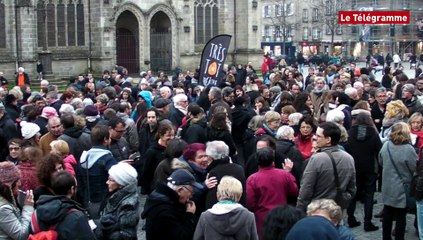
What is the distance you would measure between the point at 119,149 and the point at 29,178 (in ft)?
6.91

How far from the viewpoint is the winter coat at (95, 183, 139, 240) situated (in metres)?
6.05

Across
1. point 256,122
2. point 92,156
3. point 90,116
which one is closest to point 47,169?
point 92,156

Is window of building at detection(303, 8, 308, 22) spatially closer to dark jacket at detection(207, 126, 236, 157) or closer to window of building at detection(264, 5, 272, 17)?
window of building at detection(264, 5, 272, 17)

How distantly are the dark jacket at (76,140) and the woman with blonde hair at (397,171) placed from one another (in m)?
4.35

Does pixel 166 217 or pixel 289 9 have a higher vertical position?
pixel 289 9

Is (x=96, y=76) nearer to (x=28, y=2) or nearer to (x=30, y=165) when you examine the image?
(x=28, y=2)

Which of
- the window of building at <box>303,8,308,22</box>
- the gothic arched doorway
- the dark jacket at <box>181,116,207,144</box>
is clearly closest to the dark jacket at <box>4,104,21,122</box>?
the dark jacket at <box>181,116,207,144</box>

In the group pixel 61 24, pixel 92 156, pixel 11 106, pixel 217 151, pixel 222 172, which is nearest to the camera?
pixel 222 172

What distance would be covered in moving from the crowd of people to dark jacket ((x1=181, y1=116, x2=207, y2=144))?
0.9 inches

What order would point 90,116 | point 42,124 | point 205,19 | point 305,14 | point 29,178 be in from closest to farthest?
point 29,178 < point 42,124 < point 90,116 < point 205,19 < point 305,14

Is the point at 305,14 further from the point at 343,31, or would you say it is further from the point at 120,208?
the point at 120,208

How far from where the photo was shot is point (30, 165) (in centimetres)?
770

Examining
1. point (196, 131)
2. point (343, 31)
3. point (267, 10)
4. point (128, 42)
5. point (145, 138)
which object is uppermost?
point (267, 10)

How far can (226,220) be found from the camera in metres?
5.95
